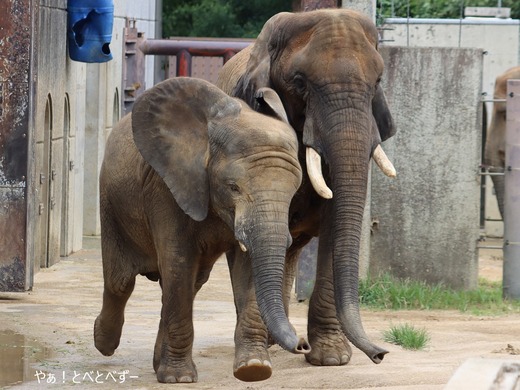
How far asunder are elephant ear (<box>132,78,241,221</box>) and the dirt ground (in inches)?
45.1

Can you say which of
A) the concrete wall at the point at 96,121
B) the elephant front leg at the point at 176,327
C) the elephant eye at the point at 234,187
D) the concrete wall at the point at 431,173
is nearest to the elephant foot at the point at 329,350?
the elephant front leg at the point at 176,327

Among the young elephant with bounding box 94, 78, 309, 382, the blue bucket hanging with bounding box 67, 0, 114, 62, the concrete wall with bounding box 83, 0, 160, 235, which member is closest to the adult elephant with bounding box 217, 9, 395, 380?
the young elephant with bounding box 94, 78, 309, 382

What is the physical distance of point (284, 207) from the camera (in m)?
7.50

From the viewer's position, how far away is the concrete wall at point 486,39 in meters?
18.0

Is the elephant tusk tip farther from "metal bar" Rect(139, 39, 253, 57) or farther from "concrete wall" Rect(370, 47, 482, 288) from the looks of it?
"metal bar" Rect(139, 39, 253, 57)

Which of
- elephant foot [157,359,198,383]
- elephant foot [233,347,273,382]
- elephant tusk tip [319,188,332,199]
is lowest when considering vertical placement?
elephant foot [157,359,198,383]

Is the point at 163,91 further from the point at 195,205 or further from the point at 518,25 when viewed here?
the point at 518,25

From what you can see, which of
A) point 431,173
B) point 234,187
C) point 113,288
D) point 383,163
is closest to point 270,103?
point 234,187

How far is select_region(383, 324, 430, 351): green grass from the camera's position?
9609 mm

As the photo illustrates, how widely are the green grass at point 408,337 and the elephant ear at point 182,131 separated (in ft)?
7.42

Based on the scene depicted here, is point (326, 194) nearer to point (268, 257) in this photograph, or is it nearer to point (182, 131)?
point (182, 131)

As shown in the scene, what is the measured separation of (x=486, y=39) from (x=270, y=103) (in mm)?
10659

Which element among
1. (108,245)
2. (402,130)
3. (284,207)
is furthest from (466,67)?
(284,207)

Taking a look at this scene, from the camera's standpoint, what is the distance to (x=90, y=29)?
48.0 feet
